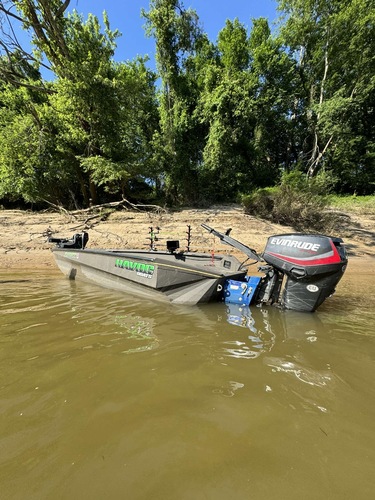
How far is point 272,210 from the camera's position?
1162cm

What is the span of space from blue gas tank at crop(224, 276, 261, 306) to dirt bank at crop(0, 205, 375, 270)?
4.29m

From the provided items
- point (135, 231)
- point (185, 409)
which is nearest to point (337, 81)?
point (135, 231)

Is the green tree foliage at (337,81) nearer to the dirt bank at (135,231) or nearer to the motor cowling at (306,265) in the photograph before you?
the dirt bank at (135,231)

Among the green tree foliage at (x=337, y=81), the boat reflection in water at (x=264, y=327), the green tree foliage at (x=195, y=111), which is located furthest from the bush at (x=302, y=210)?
the green tree foliage at (x=337, y=81)

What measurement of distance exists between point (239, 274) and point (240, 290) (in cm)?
25

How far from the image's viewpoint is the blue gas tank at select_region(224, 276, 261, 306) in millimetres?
4039

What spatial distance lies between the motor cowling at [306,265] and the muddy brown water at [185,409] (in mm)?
456

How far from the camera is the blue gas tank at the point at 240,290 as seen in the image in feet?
13.3

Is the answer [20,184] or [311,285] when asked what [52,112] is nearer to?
[20,184]

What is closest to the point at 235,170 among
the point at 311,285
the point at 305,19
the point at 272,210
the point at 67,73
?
the point at 272,210

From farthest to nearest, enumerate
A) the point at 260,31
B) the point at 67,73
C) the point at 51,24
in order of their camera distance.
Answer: the point at 260,31
the point at 67,73
the point at 51,24

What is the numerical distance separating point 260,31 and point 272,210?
15060 mm

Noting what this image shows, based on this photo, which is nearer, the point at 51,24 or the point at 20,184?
the point at 51,24

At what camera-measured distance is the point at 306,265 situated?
3555 millimetres
